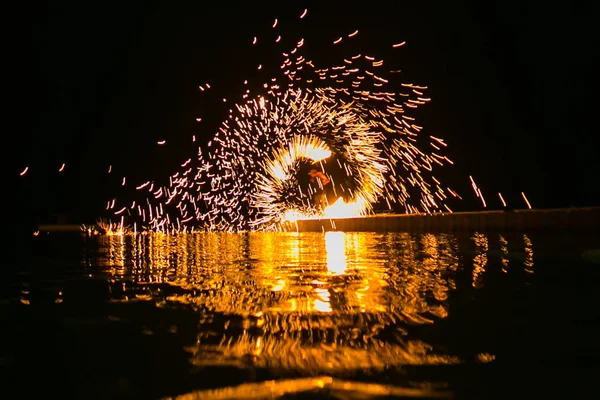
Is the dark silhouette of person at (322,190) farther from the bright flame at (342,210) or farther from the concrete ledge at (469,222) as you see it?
the concrete ledge at (469,222)

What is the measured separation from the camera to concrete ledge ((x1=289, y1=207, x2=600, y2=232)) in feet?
100

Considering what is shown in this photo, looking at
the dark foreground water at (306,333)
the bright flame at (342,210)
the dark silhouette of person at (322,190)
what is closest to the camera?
the dark foreground water at (306,333)

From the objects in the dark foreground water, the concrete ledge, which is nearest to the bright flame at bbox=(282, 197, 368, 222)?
the concrete ledge

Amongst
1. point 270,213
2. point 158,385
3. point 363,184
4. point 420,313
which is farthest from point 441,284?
point 270,213

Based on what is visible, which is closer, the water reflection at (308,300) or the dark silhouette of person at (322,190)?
the water reflection at (308,300)

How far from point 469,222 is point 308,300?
1041 inches

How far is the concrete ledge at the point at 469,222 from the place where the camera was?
100 ft

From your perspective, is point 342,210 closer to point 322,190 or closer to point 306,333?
point 322,190

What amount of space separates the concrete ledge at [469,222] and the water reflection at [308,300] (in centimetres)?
1245

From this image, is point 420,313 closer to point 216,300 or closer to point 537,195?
point 216,300

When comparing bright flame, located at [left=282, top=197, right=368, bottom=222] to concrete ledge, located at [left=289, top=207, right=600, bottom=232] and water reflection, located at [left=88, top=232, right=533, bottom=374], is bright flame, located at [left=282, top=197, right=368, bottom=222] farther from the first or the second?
water reflection, located at [left=88, top=232, right=533, bottom=374]

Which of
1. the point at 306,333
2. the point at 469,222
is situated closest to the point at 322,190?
the point at 469,222

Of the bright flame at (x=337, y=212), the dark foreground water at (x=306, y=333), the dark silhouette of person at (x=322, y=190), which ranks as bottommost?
the dark foreground water at (x=306, y=333)

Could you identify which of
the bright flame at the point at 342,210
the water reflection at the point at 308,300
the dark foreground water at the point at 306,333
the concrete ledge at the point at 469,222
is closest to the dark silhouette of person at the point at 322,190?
the bright flame at the point at 342,210
